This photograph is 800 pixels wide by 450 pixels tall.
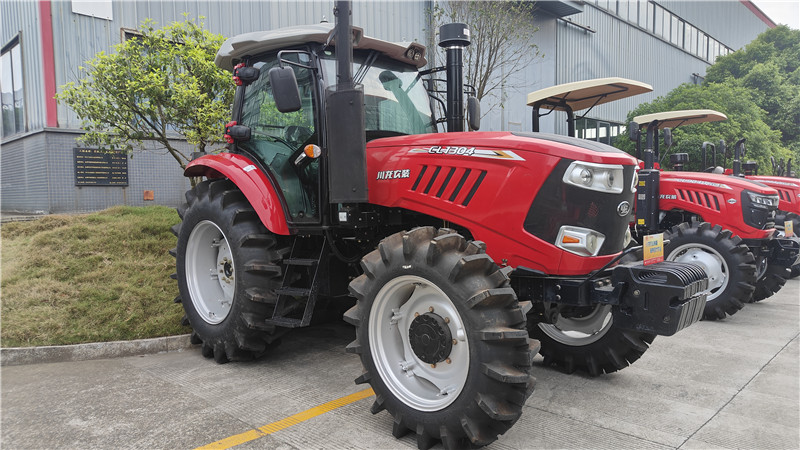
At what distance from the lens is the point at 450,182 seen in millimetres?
3443

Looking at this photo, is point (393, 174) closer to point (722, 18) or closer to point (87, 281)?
point (87, 281)

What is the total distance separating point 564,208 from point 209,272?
337cm

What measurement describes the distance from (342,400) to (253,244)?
146cm

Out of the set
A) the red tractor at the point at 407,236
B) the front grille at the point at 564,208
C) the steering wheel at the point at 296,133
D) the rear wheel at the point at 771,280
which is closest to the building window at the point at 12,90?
the red tractor at the point at 407,236

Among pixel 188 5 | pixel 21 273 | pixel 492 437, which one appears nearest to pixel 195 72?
pixel 21 273

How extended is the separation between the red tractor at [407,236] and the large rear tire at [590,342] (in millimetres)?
31

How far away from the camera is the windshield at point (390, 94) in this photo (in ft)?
13.8

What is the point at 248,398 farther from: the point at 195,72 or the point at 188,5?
the point at 188,5

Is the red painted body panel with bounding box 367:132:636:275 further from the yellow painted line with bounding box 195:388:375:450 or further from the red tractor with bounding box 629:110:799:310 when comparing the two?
the red tractor with bounding box 629:110:799:310

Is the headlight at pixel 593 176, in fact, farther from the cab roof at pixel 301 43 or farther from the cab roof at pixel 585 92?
the cab roof at pixel 585 92

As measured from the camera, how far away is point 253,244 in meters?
4.30

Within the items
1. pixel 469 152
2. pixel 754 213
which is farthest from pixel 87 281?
pixel 754 213

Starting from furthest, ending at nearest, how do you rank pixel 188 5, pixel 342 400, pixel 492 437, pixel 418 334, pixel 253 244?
pixel 188 5 < pixel 253 244 < pixel 342 400 < pixel 418 334 < pixel 492 437

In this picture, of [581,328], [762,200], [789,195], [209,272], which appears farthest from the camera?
[789,195]
